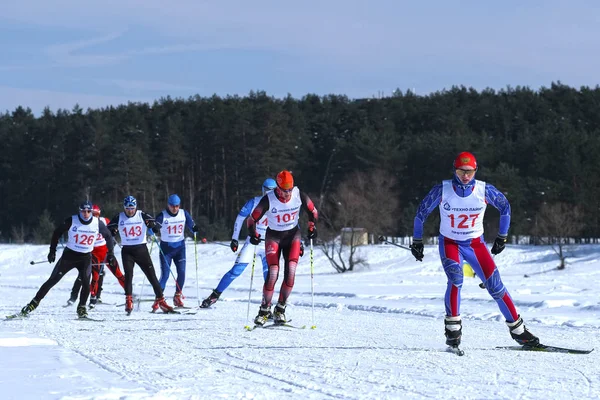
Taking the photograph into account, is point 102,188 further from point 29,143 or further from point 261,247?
point 261,247

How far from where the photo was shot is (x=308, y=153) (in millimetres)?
82125

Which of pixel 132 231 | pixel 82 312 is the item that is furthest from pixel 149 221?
pixel 82 312

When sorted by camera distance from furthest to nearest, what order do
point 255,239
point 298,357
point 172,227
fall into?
point 172,227 < point 255,239 < point 298,357

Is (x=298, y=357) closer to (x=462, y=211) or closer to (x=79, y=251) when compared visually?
(x=462, y=211)

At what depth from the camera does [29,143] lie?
89250 mm

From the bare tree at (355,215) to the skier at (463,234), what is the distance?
1389 inches

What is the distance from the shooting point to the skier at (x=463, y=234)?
30.6ft

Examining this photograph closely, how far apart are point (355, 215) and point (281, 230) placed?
1545 inches

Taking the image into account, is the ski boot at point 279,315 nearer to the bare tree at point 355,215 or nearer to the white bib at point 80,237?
the white bib at point 80,237

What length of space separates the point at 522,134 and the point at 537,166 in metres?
12.0

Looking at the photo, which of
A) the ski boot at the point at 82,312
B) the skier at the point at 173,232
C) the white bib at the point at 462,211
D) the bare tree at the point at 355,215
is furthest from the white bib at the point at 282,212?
the bare tree at the point at 355,215

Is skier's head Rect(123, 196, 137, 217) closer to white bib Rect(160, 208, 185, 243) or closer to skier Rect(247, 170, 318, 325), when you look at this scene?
white bib Rect(160, 208, 185, 243)

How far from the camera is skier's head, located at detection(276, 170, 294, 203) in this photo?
39.8ft

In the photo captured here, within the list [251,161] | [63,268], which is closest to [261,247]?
[63,268]
